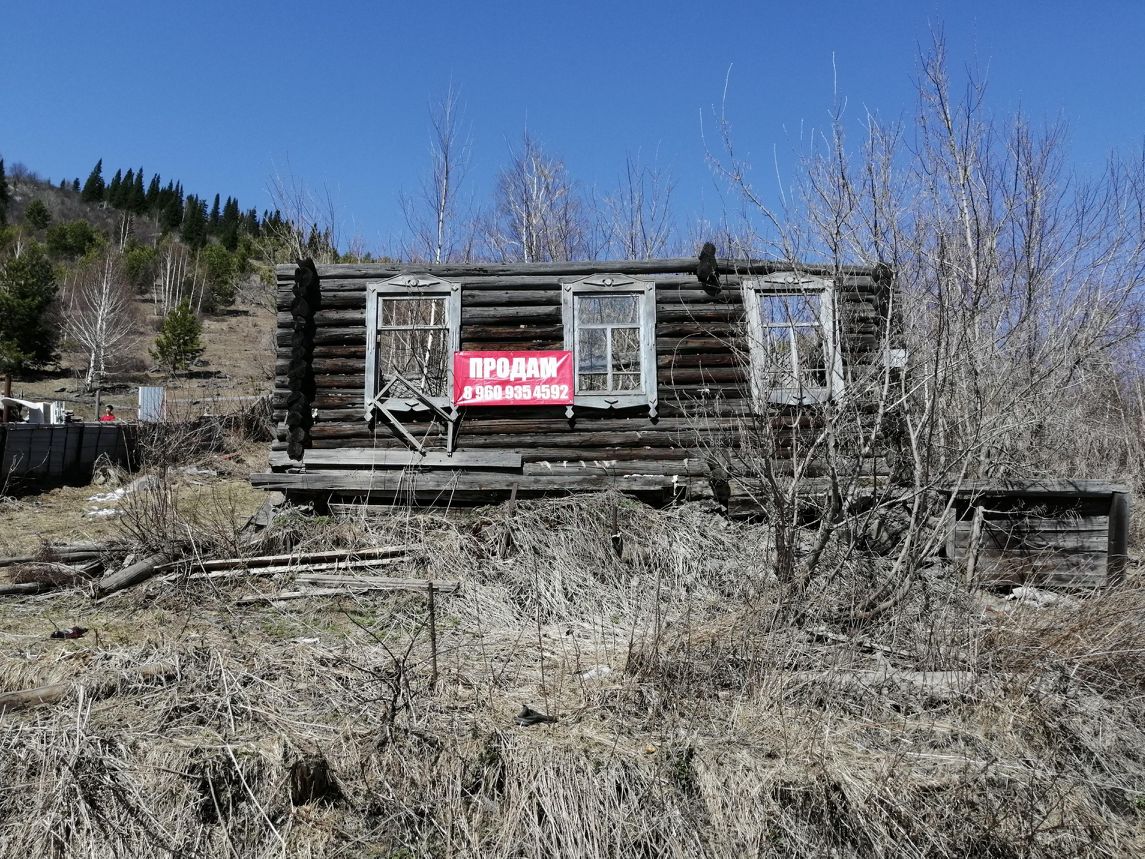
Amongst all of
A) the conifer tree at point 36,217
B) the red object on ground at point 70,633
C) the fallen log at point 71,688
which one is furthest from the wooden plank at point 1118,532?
the conifer tree at point 36,217

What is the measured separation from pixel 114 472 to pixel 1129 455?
18.8 m

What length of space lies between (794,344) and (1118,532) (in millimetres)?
4082

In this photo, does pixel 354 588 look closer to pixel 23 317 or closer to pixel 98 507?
pixel 98 507

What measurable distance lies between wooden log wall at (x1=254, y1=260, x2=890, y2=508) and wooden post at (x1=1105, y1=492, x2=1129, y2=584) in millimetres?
3277

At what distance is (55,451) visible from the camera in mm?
13797

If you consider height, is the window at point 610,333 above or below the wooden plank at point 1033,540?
above

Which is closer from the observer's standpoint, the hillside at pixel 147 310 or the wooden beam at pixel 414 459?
the wooden beam at pixel 414 459

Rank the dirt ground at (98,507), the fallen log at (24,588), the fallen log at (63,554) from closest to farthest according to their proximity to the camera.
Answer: the fallen log at (24,588), the fallen log at (63,554), the dirt ground at (98,507)

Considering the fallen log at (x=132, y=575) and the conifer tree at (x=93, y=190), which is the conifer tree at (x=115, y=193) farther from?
the fallen log at (x=132, y=575)

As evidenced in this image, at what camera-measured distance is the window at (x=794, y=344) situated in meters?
6.44

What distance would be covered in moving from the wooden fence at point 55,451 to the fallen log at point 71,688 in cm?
842

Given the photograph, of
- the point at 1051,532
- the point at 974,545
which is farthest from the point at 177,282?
the point at 1051,532

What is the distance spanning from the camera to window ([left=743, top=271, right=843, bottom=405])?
6441mm

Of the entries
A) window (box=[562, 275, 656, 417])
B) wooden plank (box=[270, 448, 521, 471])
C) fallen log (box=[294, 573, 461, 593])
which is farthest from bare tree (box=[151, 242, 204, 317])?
fallen log (box=[294, 573, 461, 593])
